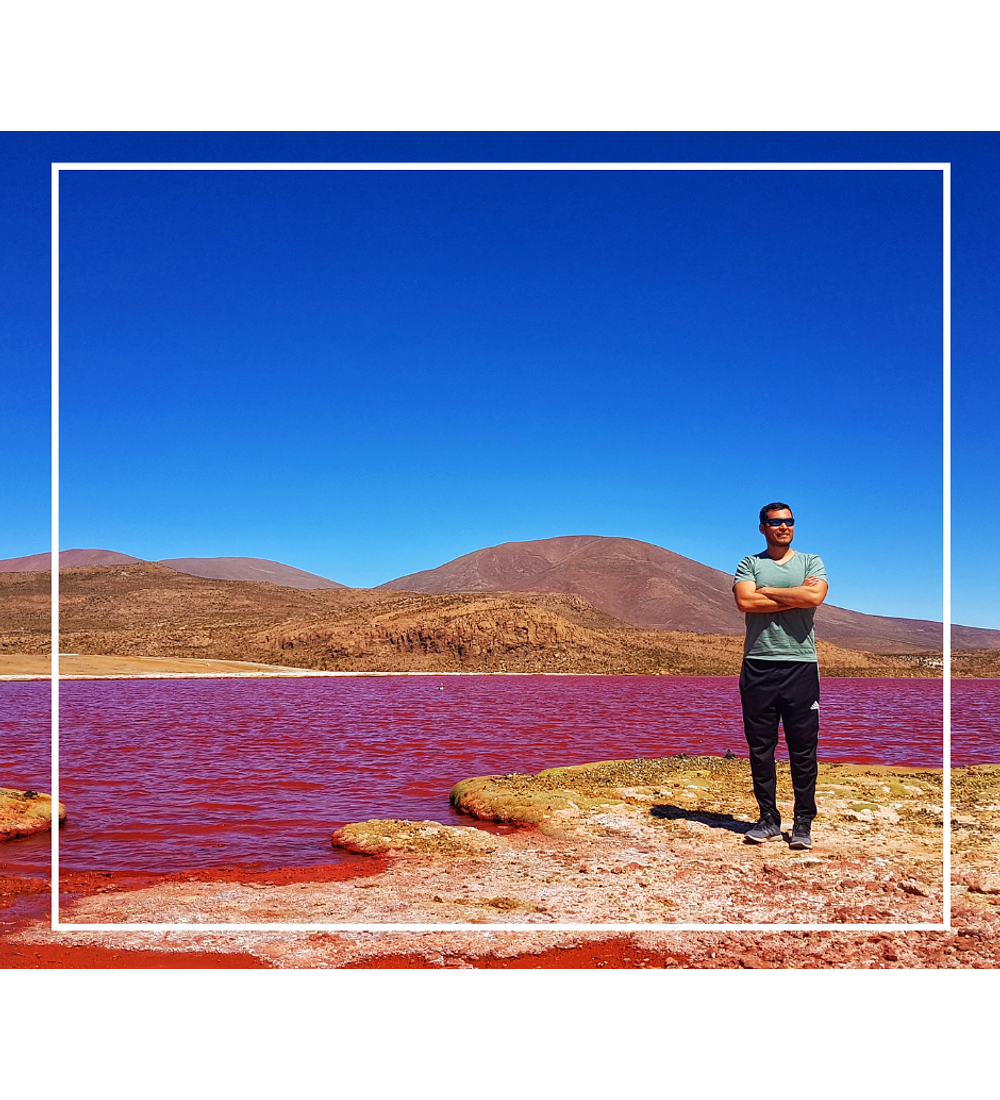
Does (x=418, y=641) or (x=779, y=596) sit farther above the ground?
(x=779, y=596)

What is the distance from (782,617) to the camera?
455 centimetres

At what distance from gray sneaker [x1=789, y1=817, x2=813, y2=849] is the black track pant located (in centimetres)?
4

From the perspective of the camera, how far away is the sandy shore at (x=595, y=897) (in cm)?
359

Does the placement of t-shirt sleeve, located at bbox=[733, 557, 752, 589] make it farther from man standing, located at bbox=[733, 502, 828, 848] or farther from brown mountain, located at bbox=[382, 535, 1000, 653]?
brown mountain, located at bbox=[382, 535, 1000, 653]

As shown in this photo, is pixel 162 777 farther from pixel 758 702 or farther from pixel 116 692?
pixel 116 692

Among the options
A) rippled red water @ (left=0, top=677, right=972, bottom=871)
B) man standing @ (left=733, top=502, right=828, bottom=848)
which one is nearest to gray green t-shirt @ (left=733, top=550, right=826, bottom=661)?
→ man standing @ (left=733, top=502, right=828, bottom=848)

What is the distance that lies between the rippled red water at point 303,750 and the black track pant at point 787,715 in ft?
10.2

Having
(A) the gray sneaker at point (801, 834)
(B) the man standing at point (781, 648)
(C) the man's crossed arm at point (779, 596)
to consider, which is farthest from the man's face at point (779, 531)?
(A) the gray sneaker at point (801, 834)

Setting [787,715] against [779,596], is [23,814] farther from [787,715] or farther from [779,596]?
[779,596]

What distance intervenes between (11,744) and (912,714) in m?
18.5

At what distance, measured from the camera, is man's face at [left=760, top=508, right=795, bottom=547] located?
448cm

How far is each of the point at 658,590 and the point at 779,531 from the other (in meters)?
101

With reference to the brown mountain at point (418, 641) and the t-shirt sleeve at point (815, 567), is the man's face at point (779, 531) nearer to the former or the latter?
the t-shirt sleeve at point (815, 567)

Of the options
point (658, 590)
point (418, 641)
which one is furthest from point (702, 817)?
point (658, 590)
